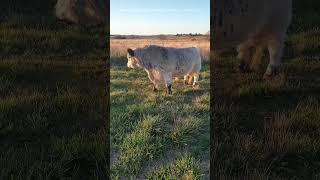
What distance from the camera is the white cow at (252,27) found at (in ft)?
13.7

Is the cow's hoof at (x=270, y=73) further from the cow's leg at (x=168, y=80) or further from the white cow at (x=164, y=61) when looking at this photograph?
the cow's leg at (x=168, y=80)

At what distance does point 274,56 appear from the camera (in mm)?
4707

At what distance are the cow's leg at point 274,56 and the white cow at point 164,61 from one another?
1155 mm

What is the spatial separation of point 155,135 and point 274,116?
1.28m

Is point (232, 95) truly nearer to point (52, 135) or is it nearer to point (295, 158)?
point (295, 158)

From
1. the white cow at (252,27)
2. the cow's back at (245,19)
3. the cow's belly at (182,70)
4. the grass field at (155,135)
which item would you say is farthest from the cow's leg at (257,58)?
the grass field at (155,135)

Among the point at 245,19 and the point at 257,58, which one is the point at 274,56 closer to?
the point at 257,58

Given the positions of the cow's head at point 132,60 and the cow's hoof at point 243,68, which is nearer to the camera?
the cow's head at point 132,60

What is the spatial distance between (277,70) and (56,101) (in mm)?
1779

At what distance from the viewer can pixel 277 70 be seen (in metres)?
4.79

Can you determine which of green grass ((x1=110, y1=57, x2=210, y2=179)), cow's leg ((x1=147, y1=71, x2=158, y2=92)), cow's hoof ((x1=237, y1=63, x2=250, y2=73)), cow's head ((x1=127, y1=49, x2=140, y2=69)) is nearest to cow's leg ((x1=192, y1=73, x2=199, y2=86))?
green grass ((x1=110, y1=57, x2=210, y2=179))

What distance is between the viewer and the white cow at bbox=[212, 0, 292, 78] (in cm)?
418

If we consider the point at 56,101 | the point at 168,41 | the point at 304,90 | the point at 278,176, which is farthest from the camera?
the point at 304,90

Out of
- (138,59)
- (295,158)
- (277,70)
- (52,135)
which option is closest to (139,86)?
(138,59)
